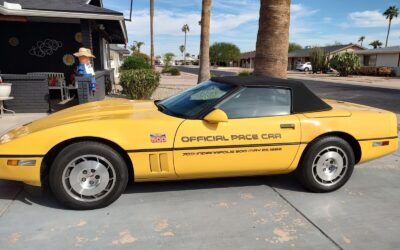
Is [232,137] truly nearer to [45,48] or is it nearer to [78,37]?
[78,37]

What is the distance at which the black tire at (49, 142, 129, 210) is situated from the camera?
3.21 metres

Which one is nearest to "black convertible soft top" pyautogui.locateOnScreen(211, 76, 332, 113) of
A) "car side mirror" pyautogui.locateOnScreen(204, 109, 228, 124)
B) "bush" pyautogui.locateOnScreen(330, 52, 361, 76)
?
"car side mirror" pyautogui.locateOnScreen(204, 109, 228, 124)

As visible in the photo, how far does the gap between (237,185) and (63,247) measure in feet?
6.93

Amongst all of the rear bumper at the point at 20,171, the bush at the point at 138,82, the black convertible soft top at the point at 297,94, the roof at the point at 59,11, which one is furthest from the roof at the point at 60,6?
the rear bumper at the point at 20,171

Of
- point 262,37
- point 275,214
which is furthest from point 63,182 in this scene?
point 262,37

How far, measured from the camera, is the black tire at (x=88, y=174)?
10.5 feet

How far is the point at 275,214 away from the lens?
337 cm

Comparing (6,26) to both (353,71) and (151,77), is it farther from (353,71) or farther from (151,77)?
(353,71)

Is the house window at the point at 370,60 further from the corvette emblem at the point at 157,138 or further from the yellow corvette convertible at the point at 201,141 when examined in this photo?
the corvette emblem at the point at 157,138

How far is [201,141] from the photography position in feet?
11.4

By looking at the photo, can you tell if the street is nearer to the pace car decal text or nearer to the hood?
the pace car decal text

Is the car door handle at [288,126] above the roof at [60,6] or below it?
below

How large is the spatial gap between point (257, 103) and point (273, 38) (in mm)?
3958

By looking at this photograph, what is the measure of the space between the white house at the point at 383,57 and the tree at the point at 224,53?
1529 inches
